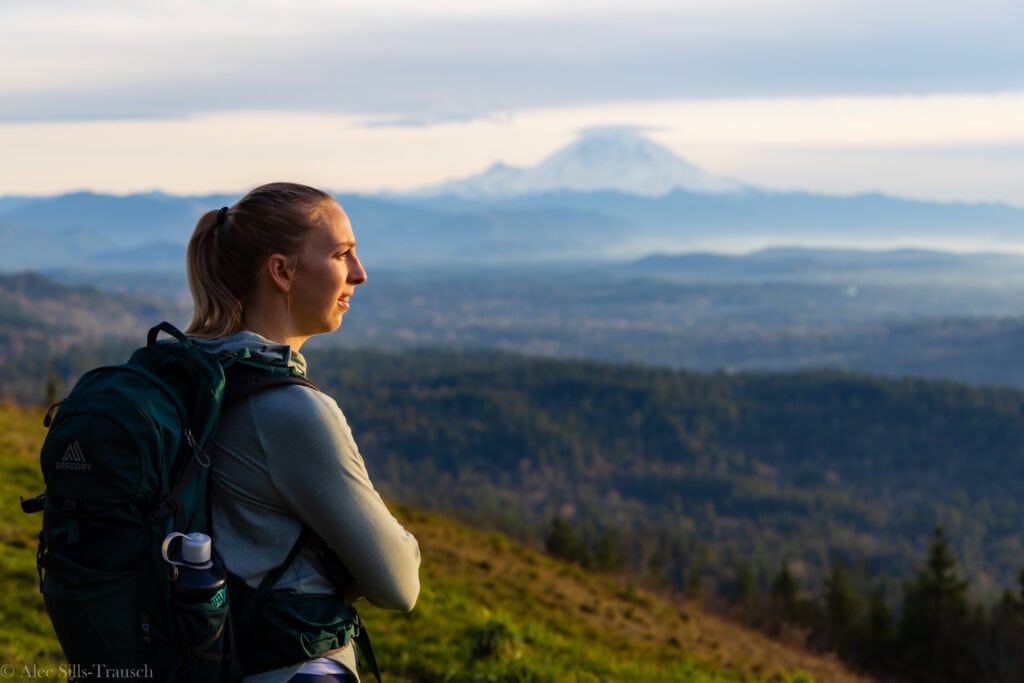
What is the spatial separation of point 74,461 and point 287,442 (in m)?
0.53

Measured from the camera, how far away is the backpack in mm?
2613

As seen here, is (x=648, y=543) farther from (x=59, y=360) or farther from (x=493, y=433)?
(x=59, y=360)

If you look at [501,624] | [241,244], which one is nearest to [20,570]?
[501,624]

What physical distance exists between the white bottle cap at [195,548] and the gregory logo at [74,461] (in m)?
0.30

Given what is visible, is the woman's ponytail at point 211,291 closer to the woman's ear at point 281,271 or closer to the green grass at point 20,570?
the woman's ear at point 281,271

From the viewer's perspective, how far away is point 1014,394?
190375mm

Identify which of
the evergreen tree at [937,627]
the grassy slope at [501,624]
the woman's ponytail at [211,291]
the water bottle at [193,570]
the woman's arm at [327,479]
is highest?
the woman's ponytail at [211,291]

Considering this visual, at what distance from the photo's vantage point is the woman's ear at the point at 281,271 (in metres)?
3.08

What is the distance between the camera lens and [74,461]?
2604mm

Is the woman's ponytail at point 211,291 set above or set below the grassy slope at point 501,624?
above

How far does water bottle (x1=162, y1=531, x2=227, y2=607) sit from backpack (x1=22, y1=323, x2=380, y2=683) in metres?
0.02

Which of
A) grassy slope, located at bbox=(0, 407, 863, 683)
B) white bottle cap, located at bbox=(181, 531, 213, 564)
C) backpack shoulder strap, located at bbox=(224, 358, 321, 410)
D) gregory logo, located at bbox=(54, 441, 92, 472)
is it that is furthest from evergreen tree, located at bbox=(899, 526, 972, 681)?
gregory logo, located at bbox=(54, 441, 92, 472)

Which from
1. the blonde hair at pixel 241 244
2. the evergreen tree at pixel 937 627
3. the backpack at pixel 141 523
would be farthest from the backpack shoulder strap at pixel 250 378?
the evergreen tree at pixel 937 627

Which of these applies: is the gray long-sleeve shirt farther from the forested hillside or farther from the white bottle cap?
the forested hillside
